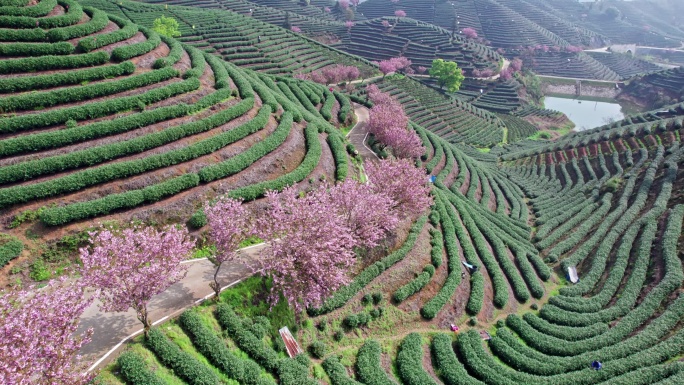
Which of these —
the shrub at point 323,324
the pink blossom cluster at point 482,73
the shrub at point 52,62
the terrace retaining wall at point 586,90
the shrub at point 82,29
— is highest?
the shrub at point 82,29

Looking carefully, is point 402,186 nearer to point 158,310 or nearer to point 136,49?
point 158,310

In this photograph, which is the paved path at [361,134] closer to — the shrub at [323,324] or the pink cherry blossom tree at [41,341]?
Result: the shrub at [323,324]

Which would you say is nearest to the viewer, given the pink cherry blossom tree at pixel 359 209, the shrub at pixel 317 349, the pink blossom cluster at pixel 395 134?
the shrub at pixel 317 349

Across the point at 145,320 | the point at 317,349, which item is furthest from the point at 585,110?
the point at 145,320

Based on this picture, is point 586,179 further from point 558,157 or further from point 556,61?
point 556,61

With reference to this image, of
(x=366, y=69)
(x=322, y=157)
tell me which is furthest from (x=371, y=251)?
(x=366, y=69)

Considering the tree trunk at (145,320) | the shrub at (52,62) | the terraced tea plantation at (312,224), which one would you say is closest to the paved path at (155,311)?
the terraced tea plantation at (312,224)

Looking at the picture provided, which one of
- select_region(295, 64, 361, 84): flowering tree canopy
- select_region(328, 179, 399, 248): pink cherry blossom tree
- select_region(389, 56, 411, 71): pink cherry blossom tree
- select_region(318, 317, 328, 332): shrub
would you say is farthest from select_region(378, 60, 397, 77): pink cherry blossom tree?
select_region(318, 317, 328, 332): shrub
